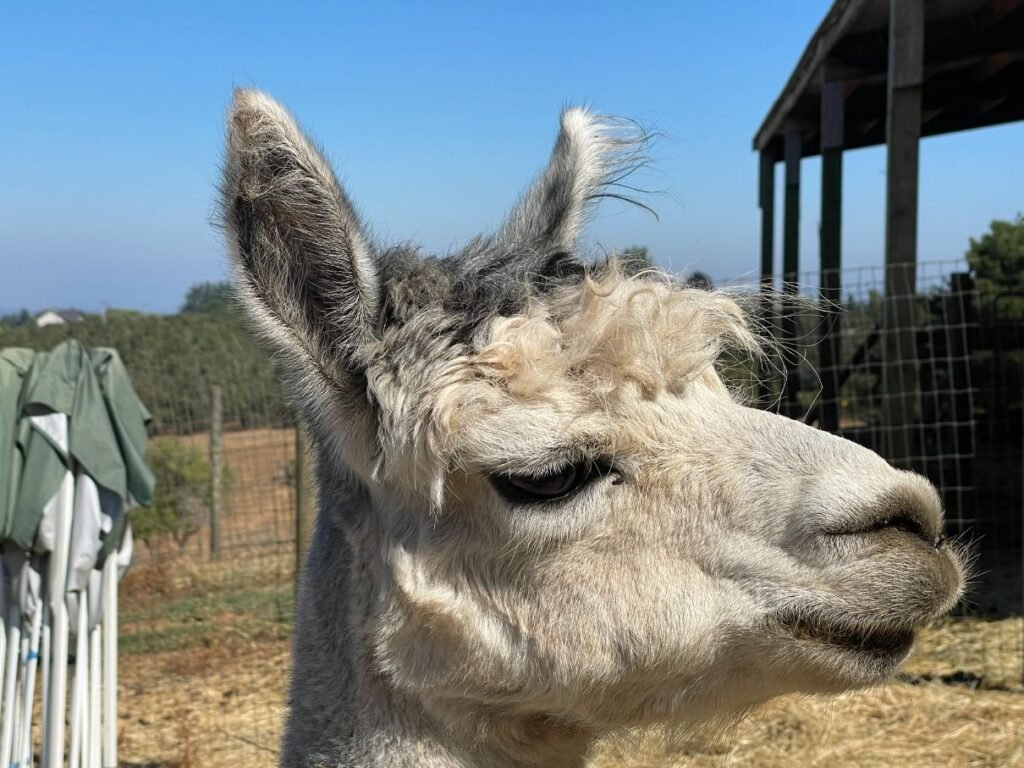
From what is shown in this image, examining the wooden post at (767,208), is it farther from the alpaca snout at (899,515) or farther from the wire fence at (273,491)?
the alpaca snout at (899,515)

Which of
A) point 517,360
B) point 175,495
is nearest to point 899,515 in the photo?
point 517,360

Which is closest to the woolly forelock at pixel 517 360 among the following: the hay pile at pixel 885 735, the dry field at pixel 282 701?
the dry field at pixel 282 701

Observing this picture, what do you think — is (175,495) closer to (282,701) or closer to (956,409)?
(282,701)

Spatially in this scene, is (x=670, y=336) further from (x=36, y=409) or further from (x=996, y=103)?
(x=996, y=103)

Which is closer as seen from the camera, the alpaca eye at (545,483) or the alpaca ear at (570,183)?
the alpaca eye at (545,483)

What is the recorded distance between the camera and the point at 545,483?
5.74ft

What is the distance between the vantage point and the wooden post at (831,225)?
7730 mm

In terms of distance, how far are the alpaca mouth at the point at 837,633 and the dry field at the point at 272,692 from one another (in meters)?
0.38

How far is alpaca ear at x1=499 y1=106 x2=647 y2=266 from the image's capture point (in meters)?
2.56

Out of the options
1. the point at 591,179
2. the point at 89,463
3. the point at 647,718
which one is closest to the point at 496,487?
the point at 647,718

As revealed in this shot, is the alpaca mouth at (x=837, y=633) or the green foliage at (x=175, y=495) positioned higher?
the alpaca mouth at (x=837, y=633)

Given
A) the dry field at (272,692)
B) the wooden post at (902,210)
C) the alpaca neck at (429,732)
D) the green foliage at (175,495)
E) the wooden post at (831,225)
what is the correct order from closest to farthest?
the alpaca neck at (429,732) → the dry field at (272,692) → the wooden post at (902,210) → the wooden post at (831,225) → the green foliage at (175,495)

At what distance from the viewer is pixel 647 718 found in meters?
1.85

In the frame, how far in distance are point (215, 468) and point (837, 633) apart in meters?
9.44
